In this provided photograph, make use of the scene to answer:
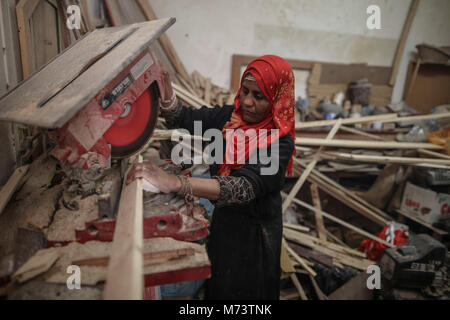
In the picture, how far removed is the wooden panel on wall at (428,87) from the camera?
17.4 ft

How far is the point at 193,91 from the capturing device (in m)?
4.19

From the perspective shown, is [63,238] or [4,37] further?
[4,37]

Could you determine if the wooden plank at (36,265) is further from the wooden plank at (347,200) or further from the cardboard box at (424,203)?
the cardboard box at (424,203)

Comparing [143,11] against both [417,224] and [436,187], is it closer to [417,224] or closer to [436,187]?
[436,187]

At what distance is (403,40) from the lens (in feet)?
16.5

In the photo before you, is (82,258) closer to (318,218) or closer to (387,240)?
(318,218)

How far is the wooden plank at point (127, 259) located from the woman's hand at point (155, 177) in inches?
6.4

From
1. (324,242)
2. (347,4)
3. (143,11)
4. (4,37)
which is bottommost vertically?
(324,242)

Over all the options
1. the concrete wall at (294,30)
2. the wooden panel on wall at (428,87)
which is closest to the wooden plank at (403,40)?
the concrete wall at (294,30)

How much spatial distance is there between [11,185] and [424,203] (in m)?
4.33

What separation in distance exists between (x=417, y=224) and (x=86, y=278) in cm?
438

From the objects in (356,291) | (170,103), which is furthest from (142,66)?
(356,291)
